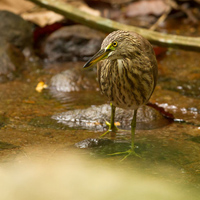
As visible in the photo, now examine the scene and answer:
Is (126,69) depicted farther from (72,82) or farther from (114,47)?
(72,82)

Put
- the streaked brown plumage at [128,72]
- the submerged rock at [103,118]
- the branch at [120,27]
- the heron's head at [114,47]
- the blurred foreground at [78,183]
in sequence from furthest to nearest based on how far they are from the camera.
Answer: the branch at [120,27] → the submerged rock at [103,118] → the streaked brown plumage at [128,72] → the heron's head at [114,47] → the blurred foreground at [78,183]

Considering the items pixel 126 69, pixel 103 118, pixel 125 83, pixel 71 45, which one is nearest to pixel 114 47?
pixel 126 69

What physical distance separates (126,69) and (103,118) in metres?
1.22

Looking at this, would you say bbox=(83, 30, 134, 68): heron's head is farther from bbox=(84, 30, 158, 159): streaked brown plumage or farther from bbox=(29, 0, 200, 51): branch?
bbox=(29, 0, 200, 51): branch

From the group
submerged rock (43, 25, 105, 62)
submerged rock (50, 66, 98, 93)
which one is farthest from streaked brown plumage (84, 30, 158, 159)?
submerged rock (43, 25, 105, 62)

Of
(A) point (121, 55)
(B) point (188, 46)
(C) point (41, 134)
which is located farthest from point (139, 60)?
(B) point (188, 46)

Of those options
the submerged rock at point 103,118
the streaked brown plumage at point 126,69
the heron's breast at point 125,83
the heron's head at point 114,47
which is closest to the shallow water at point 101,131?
the submerged rock at point 103,118

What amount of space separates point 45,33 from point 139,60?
4.45 metres

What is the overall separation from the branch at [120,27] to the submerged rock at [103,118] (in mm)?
1668

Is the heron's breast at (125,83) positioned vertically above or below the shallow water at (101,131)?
above

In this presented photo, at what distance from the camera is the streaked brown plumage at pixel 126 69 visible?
135 inches

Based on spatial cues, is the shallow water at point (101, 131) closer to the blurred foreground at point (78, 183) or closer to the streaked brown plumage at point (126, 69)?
the blurred foreground at point (78, 183)

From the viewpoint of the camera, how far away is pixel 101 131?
4.39 meters

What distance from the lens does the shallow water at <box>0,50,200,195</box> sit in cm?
355
